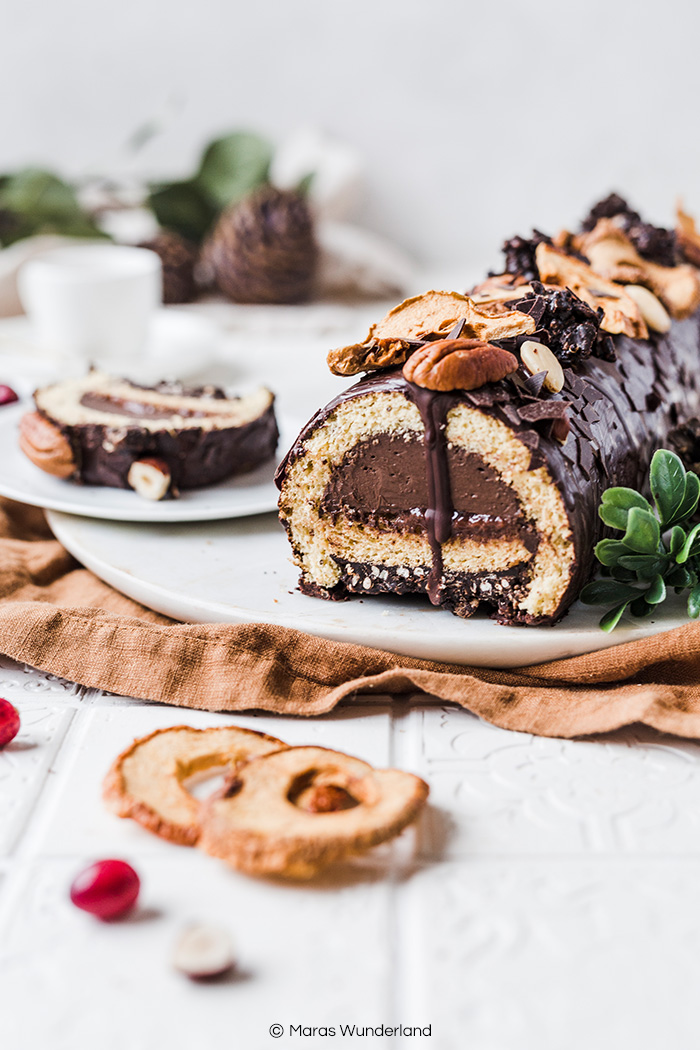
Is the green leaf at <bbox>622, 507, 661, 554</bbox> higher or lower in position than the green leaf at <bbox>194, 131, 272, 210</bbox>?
higher

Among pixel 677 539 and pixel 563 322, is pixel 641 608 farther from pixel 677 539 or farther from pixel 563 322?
pixel 563 322

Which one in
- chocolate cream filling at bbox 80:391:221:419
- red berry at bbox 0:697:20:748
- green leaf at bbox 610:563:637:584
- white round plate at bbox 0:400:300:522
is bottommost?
white round plate at bbox 0:400:300:522

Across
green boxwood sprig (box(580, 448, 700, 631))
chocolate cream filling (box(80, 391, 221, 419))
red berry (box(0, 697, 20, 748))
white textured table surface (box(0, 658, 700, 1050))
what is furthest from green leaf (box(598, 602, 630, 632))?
chocolate cream filling (box(80, 391, 221, 419))

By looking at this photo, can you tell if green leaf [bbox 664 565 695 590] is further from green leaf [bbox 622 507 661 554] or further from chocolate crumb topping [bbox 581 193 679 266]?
chocolate crumb topping [bbox 581 193 679 266]

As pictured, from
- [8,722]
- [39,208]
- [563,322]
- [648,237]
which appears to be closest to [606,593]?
[563,322]

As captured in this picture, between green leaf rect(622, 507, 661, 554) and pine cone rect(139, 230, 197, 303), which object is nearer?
green leaf rect(622, 507, 661, 554)

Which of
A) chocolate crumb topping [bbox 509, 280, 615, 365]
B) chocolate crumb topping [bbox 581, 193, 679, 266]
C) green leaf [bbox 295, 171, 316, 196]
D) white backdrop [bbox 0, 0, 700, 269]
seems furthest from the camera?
white backdrop [bbox 0, 0, 700, 269]
